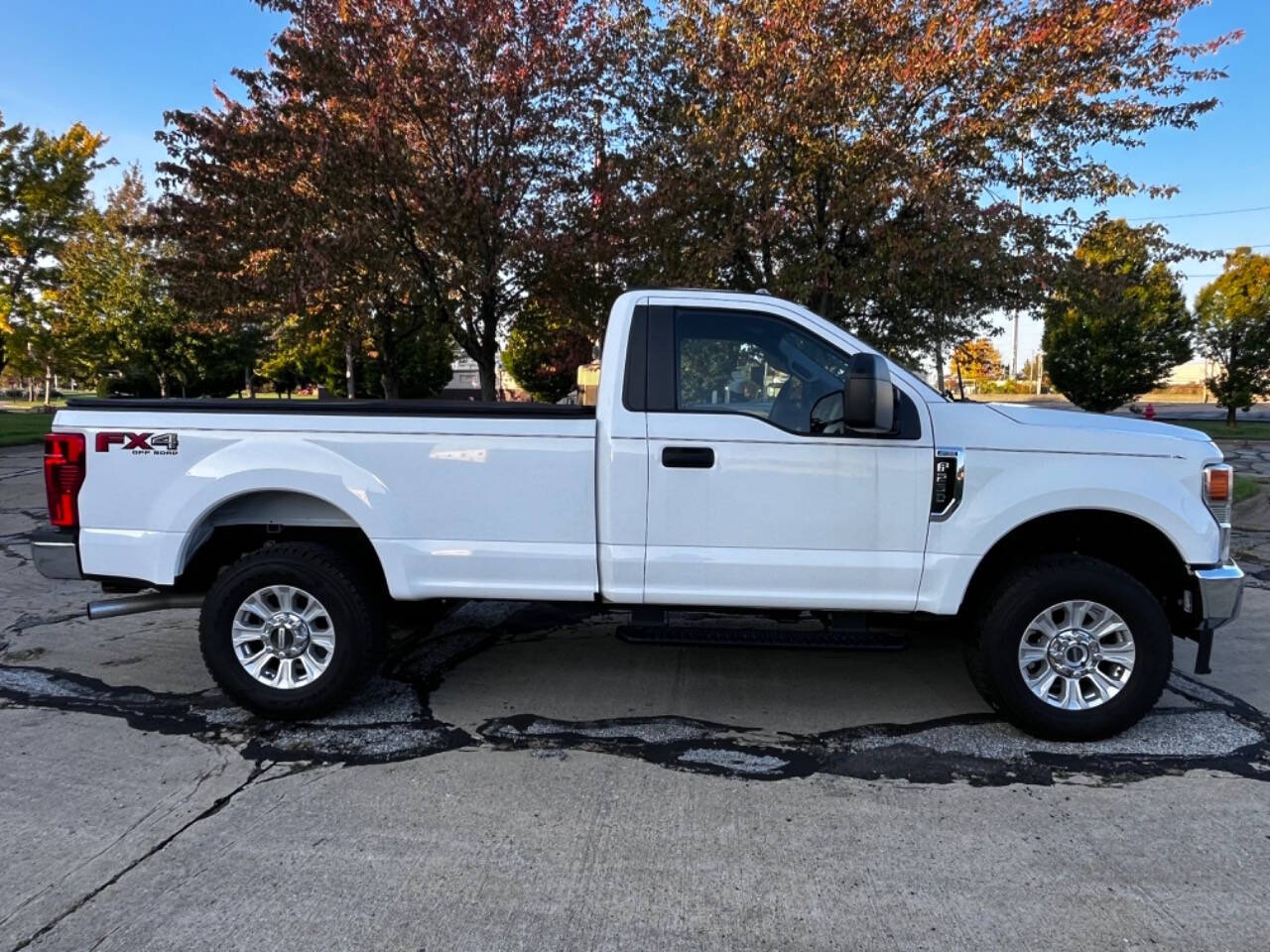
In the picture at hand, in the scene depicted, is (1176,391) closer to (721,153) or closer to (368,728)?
(721,153)

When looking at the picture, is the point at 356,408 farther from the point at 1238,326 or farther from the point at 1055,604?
the point at 1238,326

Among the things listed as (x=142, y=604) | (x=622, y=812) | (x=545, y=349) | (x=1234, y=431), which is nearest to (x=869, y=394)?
(x=622, y=812)

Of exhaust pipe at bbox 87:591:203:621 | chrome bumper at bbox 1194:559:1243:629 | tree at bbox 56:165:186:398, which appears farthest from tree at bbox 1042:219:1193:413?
tree at bbox 56:165:186:398

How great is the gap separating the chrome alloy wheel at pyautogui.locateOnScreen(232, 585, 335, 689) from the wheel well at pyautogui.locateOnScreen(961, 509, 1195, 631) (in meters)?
3.27

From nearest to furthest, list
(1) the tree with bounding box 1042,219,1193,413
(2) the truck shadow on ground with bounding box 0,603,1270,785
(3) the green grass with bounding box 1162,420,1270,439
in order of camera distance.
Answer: (2) the truck shadow on ground with bounding box 0,603,1270,785, (1) the tree with bounding box 1042,219,1193,413, (3) the green grass with bounding box 1162,420,1270,439

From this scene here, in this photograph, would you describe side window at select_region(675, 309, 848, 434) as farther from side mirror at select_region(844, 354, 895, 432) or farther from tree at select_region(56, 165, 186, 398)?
tree at select_region(56, 165, 186, 398)

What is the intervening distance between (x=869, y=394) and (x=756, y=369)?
0.72m

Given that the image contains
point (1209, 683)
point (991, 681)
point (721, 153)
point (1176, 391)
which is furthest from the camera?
point (1176, 391)

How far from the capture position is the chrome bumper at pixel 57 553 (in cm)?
416

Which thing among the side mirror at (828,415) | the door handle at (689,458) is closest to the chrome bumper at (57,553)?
the door handle at (689,458)

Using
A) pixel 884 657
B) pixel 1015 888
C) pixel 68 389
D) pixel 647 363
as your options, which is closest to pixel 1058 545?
pixel 884 657

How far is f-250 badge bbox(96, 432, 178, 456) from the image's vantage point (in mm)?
4043

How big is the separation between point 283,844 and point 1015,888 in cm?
265

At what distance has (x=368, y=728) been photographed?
4086 millimetres
